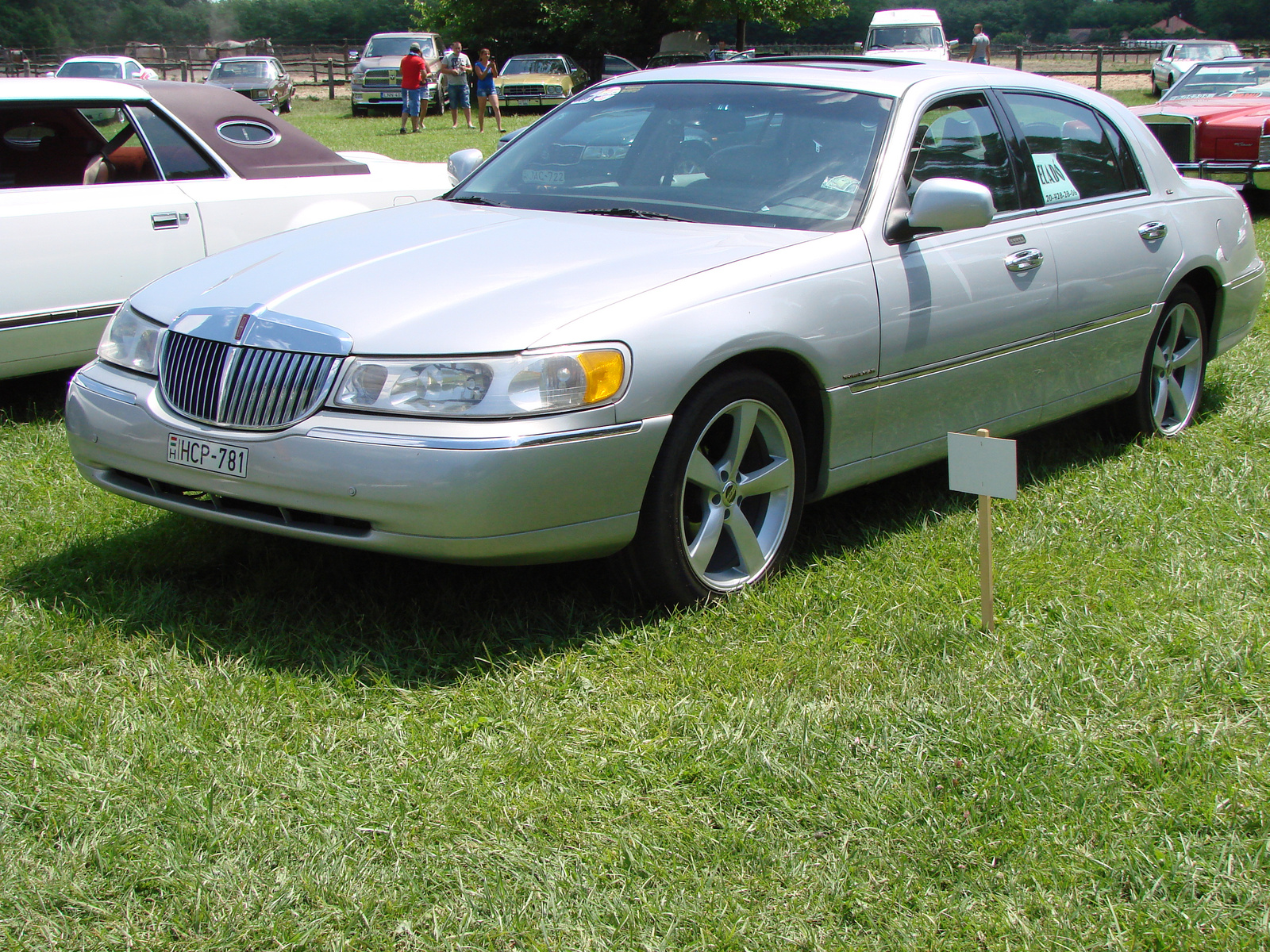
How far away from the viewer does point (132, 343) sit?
12.3ft

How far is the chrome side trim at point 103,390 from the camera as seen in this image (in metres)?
3.58

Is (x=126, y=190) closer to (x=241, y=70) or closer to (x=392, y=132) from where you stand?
(x=392, y=132)

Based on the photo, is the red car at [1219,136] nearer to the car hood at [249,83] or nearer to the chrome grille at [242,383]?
the chrome grille at [242,383]

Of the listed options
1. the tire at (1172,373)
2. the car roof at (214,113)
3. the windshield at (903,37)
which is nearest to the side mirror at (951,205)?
the tire at (1172,373)

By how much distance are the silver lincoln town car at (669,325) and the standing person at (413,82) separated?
19834mm

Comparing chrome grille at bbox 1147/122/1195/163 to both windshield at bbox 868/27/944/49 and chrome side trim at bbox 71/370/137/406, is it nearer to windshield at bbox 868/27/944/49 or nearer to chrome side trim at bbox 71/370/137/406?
chrome side trim at bbox 71/370/137/406

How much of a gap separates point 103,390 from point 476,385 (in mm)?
1237

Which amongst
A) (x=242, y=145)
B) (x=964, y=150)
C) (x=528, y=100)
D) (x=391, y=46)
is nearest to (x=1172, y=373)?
(x=964, y=150)

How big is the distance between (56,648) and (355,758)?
3.37ft

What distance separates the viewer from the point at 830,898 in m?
2.43

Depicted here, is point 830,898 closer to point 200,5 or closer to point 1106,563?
point 1106,563

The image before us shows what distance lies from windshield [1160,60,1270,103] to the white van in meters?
16.7

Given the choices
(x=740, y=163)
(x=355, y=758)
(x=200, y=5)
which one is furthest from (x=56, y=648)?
(x=200, y=5)

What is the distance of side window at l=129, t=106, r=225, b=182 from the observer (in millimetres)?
5938
